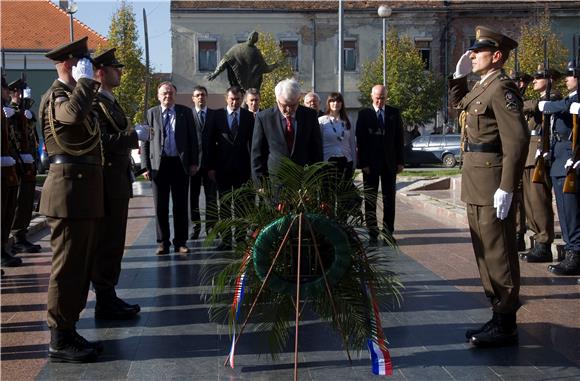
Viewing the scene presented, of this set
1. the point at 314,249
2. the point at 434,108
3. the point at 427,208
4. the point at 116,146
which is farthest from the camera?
the point at 434,108

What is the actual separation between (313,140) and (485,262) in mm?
2538

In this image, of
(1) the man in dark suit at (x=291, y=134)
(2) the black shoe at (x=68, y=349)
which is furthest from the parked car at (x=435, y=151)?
(2) the black shoe at (x=68, y=349)

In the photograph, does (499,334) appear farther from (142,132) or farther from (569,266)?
(142,132)

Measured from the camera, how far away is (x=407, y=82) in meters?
44.1

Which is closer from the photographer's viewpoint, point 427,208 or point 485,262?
point 485,262

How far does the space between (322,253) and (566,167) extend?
13.3ft

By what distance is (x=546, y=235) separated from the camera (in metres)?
8.83

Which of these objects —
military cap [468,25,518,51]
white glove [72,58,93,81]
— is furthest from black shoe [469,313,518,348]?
white glove [72,58,93,81]

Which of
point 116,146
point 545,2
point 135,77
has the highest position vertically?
point 545,2

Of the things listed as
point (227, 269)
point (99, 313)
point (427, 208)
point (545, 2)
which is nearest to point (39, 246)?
point (99, 313)

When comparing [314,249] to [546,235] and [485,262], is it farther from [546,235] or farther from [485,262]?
[546,235]

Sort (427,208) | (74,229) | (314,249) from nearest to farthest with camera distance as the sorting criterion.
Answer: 1. (314,249)
2. (74,229)
3. (427,208)

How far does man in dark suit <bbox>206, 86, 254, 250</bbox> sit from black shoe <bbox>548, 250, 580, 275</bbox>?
12.5ft

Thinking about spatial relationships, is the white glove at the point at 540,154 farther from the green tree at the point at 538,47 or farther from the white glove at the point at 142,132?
the green tree at the point at 538,47
